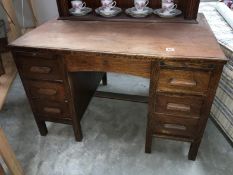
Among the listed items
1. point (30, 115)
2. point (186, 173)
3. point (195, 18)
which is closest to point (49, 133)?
point (30, 115)

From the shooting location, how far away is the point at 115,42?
1021 millimetres

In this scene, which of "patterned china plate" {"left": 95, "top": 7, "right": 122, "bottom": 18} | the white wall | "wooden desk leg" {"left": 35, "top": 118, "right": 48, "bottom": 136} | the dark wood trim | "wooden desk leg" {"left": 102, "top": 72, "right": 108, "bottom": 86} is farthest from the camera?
the white wall

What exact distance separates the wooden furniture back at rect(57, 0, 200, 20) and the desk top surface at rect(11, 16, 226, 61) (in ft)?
0.26

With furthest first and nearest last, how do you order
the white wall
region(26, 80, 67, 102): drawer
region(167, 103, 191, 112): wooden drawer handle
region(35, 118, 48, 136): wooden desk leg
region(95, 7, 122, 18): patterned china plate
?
the white wall, region(35, 118, 48, 136): wooden desk leg, region(95, 7, 122, 18): patterned china plate, region(26, 80, 67, 102): drawer, region(167, 103, 191, 112): wooden drawer handle

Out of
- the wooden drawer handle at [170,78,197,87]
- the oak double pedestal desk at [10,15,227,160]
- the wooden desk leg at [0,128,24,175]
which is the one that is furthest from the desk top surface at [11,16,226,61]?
the wooden desk leg at [0,128,24,175]

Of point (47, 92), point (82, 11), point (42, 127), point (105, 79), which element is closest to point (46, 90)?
point (47, 92)

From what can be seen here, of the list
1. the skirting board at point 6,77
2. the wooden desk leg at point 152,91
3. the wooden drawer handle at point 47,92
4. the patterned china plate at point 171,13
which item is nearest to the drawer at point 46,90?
the wooden drawer handle at point 47,92

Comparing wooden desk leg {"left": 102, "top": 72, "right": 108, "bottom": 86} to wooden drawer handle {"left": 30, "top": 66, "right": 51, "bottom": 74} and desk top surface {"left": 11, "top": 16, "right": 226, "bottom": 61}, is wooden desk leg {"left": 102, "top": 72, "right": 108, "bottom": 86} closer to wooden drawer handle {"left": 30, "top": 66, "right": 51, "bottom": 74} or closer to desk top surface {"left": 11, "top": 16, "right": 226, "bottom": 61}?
desk top surface {"left": 11, "top": 16, "right": 226, "bottom": 61}

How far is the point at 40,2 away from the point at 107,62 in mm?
1517

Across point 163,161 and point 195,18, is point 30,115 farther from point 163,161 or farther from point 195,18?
point 195,18

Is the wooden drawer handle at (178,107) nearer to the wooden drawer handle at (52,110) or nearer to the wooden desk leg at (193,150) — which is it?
the wooden desk leg at (193,150)

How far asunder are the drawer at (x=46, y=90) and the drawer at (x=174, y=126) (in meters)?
0.52

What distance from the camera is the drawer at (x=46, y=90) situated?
3.83 ft

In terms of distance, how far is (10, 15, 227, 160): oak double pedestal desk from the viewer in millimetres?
924
